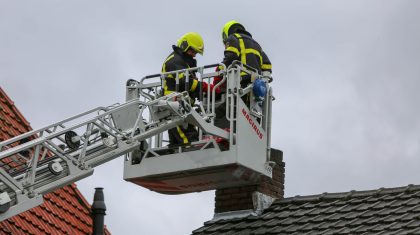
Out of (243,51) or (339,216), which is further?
(243,51)

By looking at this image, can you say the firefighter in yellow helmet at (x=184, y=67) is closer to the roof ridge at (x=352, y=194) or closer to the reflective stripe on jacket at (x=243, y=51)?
the reflective stripe on jacket at (x=243, y=51)

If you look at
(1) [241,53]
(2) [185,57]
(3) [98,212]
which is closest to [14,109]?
Result: (3) [98,212]

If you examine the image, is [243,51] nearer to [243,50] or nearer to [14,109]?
[243,50]

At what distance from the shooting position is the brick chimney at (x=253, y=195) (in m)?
16.6

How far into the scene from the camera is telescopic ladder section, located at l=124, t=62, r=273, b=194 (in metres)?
15.4

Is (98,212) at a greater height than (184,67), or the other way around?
(184,67)

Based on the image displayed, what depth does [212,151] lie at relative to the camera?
50.6 feet

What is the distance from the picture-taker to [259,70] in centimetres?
1625

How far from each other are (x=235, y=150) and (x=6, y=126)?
11.6 feet

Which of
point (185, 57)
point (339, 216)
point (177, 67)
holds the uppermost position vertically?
point (185, 57)

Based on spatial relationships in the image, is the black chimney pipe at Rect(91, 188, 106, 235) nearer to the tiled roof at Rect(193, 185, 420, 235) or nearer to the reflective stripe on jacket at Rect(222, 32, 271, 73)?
the tiled roof at Rect(193, 185, 420, 235)

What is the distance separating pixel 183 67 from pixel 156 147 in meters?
1.09

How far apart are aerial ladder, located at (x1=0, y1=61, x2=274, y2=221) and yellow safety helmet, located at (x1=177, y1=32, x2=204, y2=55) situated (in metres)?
0.46

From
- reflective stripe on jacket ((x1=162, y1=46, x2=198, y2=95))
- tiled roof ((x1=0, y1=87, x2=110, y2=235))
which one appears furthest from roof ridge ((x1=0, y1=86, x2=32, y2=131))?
reflective stripe on jacket ((x1=162, y1=46, x2=198, y2=95))
